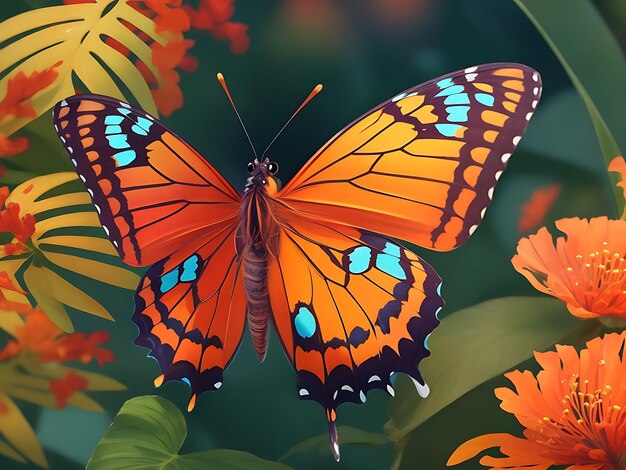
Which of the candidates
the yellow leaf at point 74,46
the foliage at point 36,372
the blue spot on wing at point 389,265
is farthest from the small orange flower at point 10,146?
the blue spot on wing at point 389,265

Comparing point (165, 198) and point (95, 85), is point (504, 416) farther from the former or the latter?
point (95, 85)

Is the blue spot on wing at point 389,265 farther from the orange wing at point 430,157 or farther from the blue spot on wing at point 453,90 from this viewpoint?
the blue spot on wing at point 453,90

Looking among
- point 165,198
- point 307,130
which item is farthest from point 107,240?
point 307,130

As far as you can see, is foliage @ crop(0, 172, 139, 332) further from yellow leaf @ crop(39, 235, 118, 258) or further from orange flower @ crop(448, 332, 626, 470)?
orange flower @ crop(448, 332, 626, 470)

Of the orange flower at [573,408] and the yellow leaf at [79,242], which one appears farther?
the yellow leaf at [79,242]

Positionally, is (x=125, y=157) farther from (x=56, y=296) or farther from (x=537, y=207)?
(x=537, y=207)

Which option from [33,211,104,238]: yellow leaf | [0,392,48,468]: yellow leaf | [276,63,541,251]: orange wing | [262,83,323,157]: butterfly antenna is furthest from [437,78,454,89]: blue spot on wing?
[0,392,48,468]: yellow leaf
